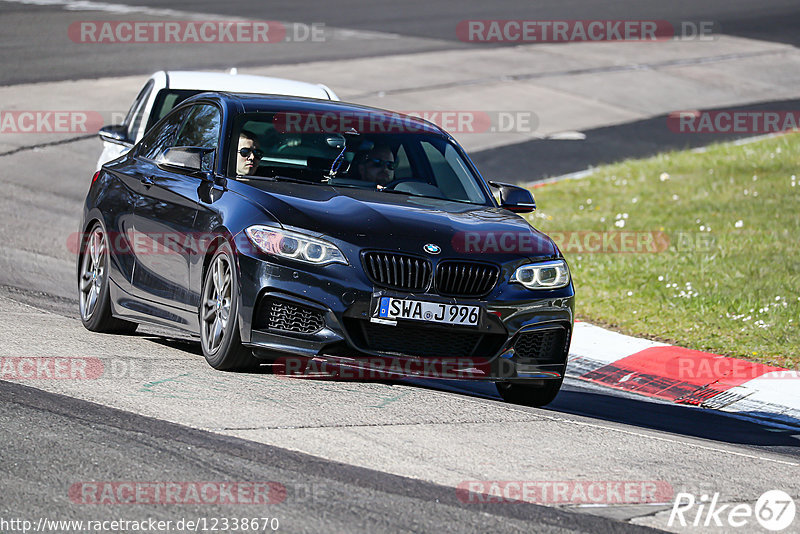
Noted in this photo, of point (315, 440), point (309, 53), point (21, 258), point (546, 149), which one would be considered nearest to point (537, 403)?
point (315, 440)

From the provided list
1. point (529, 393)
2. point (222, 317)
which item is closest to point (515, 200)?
point (529, 393)

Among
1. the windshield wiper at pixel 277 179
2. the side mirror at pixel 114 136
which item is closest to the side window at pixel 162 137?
the windshield wiper at pixel 277 179

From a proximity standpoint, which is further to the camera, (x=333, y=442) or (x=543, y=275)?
(x=543, y=275)

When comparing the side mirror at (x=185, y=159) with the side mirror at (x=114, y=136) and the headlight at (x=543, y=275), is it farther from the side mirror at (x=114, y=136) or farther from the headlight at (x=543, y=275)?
the side mirror at (x=114, y=136)

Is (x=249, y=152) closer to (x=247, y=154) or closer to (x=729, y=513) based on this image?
(x=247, y=154)

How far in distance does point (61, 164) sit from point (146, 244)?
8873 mm

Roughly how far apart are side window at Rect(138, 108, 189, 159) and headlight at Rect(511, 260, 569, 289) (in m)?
2.81

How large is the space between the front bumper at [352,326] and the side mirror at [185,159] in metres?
1.03

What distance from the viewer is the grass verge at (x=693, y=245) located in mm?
11430

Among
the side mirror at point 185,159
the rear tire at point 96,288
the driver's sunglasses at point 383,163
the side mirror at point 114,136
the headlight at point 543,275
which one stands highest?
the side mirror at point 185,159

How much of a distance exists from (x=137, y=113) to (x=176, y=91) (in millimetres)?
474

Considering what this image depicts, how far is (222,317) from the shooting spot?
7531 millimetres

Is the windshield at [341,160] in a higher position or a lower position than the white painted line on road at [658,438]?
higher

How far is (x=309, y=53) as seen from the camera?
26.3 metres
